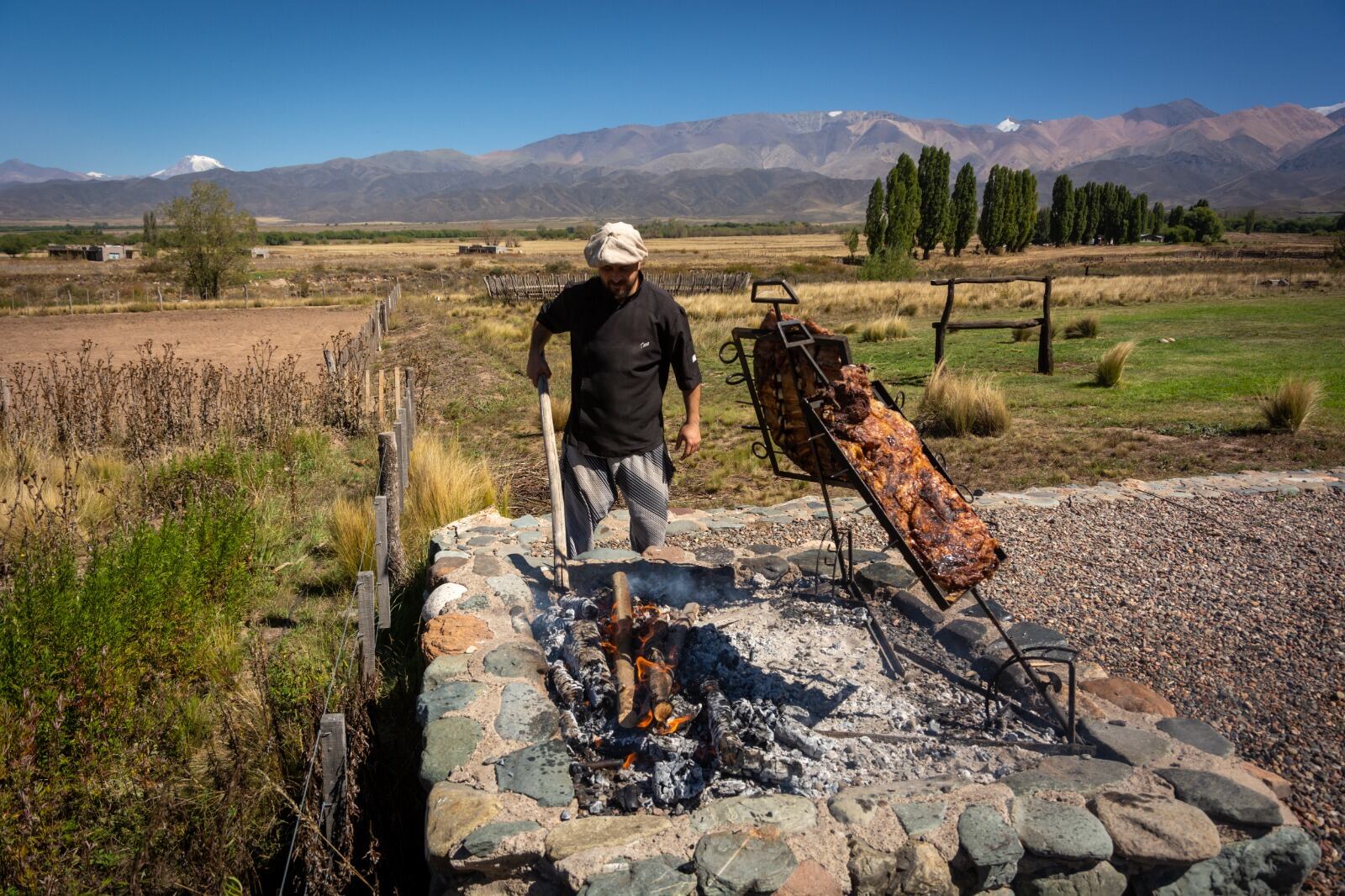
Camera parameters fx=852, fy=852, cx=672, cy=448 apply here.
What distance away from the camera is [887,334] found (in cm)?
1931

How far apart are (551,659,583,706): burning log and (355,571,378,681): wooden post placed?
0.82 meters

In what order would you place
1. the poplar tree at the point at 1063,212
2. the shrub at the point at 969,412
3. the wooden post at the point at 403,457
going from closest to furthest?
the wooden post at the point at 403,457 → the shrub at the point at 969,412 → the poplar tree at the point at 1063,212

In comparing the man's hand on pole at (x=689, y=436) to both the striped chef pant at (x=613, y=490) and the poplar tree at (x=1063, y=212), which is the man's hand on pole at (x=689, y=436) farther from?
the poplar tree at (x=1063, y=212)

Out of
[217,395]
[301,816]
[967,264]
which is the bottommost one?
[301,816]

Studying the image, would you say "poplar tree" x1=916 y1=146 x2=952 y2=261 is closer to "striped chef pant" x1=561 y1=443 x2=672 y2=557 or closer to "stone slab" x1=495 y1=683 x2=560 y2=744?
"striped chef pant" x1=561 y1=443 x2=672 y2=557

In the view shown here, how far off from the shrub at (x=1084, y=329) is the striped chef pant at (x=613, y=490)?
16.4m

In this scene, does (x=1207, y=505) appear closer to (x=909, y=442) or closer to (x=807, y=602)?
(x=807, y=602)

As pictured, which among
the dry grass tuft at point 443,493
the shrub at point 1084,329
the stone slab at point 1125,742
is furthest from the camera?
the shrub at point 1084,329

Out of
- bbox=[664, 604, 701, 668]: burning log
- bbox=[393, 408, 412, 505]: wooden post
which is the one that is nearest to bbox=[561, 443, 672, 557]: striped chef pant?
bbox=[664, 604, 701, 668]: burning log

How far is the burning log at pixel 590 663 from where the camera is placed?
139 inches

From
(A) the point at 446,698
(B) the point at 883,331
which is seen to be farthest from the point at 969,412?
(B) the point at 883,331

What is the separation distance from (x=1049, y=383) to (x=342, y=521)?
1098 cm

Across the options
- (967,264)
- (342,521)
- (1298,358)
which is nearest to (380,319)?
(342,521)

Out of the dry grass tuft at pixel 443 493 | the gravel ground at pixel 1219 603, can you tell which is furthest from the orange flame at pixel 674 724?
the dry grass tuft at pixel 443 493
